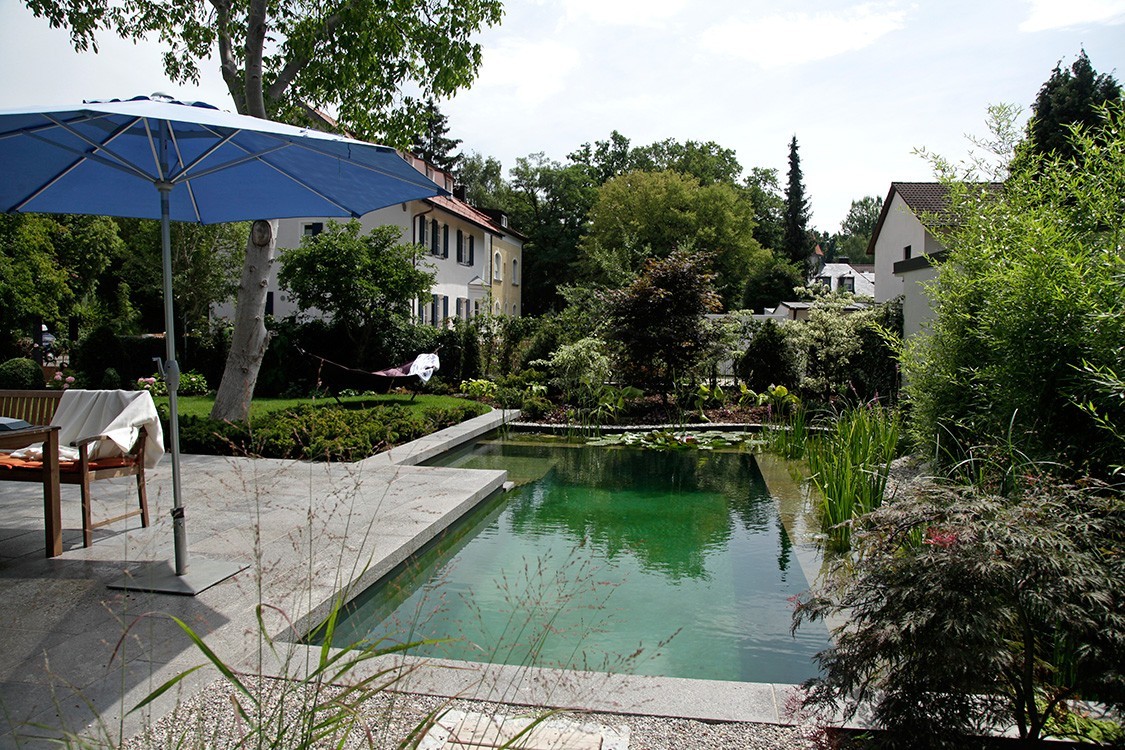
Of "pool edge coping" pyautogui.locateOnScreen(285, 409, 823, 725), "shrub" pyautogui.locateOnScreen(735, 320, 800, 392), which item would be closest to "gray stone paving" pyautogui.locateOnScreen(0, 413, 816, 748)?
"pool edge coping" pyautogui.locateOnScreen(285, 409, 823, 725)

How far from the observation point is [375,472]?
671 centimetres

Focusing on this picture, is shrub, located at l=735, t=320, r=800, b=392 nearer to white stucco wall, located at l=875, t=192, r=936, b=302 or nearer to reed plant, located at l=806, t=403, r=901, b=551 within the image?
reed plant, located at l=806, t=403, r=901, b=551

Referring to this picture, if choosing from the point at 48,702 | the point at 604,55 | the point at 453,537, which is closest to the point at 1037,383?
the point at 453,537

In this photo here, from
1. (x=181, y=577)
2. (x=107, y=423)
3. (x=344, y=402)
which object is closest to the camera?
(x=181, y=577)

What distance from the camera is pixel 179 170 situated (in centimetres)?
459

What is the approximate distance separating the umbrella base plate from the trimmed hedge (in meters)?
2.96

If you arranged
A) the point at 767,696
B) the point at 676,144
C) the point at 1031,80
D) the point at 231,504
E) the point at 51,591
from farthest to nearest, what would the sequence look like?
the point at 676,144, the point at 1031,80, the point at 231,504, the point at 51,591, the point at 767,696

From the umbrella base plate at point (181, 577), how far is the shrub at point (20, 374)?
12393 mm

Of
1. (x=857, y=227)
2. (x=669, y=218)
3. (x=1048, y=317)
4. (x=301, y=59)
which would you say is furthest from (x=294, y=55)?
(x=857, y=227)

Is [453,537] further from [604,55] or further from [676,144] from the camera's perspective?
[676,144]

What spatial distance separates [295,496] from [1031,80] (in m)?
6.90

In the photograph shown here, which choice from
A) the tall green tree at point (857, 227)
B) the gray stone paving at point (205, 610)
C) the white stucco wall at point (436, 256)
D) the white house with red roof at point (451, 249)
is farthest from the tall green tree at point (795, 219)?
the gray stone paving at point (205, 610)

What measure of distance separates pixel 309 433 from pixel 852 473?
213 inches

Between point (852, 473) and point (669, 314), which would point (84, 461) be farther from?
point (669, 314)
